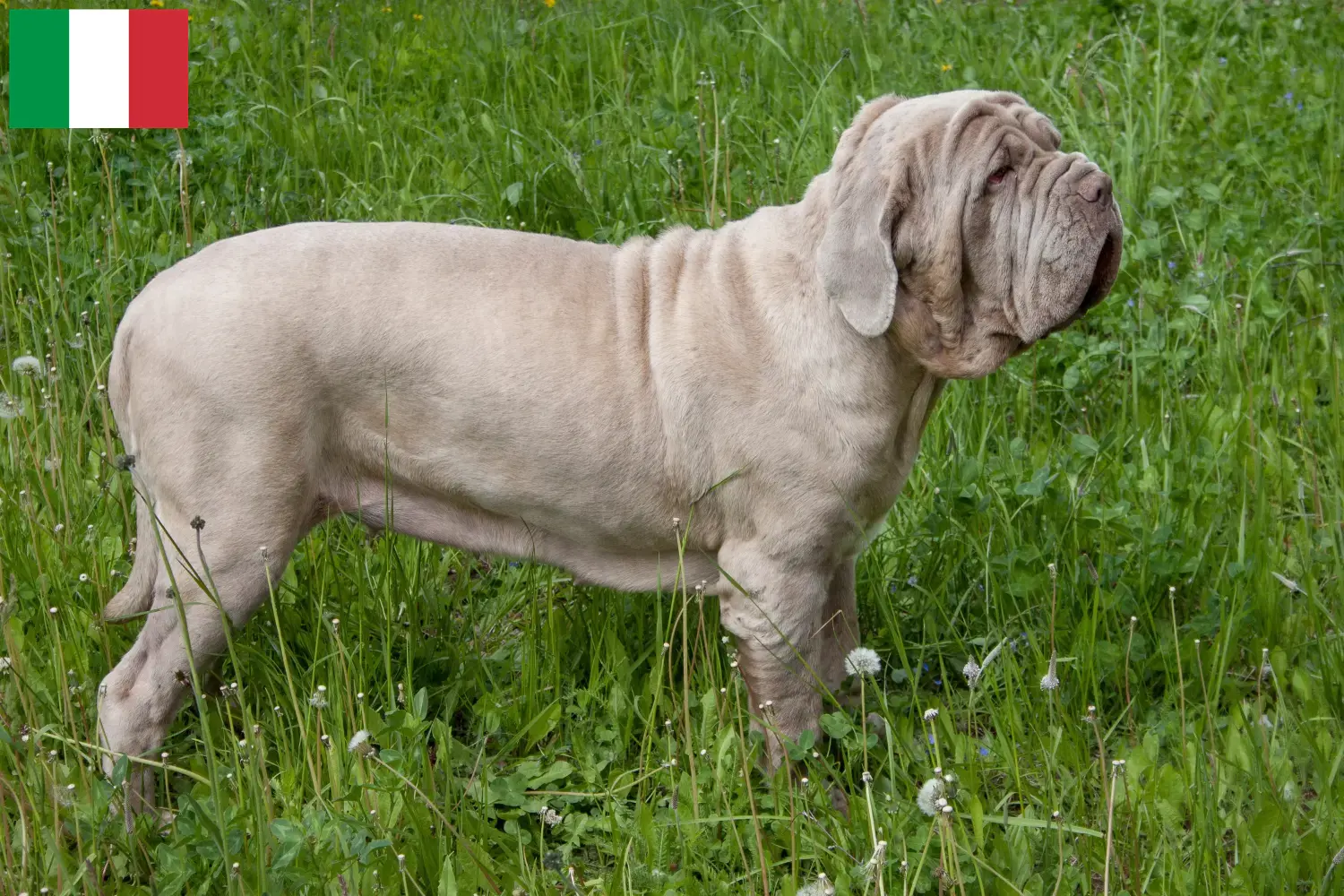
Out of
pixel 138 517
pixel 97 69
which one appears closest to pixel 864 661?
pixel 138 517

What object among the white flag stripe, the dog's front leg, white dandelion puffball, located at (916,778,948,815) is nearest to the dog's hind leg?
the dog's front leg

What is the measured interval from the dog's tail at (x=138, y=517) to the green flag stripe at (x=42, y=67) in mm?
1700

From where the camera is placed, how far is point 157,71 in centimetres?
491

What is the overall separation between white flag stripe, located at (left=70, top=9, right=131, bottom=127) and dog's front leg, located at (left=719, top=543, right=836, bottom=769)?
2690 millimetres

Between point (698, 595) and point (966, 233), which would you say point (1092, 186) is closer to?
point (966, 233)

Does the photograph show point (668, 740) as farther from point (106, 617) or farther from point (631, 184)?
point (631, 184)

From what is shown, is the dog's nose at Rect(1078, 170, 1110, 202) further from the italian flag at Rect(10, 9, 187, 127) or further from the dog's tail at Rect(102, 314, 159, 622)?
the italian flag at Rect(10, 9, 187, 127)

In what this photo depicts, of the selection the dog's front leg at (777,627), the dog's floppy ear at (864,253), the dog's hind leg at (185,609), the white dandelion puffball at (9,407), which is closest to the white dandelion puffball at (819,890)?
the dog's front leg at (777,627)

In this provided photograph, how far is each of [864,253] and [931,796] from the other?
1.17 metres

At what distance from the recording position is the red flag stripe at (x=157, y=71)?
481cm

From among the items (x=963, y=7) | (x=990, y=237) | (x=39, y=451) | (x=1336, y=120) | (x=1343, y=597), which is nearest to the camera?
(x=990, y=237)

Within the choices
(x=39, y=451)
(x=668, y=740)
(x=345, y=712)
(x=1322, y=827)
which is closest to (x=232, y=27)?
(x=39, y=451)

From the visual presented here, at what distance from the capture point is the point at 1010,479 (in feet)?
13.6

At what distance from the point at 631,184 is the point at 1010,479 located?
204 cm
